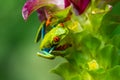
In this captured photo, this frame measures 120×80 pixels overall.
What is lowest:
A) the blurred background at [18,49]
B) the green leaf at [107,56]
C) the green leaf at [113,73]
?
the blurred background at [18,49]

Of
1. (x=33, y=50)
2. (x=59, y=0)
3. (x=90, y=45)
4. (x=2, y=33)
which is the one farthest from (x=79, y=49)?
(x=2, y=33)

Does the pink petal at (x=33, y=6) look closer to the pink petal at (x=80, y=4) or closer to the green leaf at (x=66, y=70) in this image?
the pink petal at (x=80, y=4)

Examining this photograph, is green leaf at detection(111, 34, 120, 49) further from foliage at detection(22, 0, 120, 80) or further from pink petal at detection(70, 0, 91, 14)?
pink petal at detection(70, 0, 91, 14)

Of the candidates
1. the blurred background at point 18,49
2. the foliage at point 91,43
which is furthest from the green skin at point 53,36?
the blurred background at point 18,49

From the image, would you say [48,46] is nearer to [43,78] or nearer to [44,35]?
[44,35]

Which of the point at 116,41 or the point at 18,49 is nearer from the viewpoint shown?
the point at 116,41

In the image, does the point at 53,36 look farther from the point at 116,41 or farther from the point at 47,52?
the point at 116,41

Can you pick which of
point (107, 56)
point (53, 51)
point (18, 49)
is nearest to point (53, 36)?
point (53, 51)

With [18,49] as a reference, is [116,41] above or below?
above
